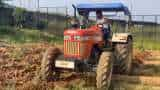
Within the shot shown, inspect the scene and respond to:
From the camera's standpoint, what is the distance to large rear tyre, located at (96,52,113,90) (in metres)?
13.3

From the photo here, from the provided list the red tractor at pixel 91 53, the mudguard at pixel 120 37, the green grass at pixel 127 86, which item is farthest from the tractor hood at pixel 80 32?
the green grass at pixel 127 86

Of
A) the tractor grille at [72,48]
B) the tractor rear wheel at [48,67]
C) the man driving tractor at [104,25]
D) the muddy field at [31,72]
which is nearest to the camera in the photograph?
the muddy field at [31,72]

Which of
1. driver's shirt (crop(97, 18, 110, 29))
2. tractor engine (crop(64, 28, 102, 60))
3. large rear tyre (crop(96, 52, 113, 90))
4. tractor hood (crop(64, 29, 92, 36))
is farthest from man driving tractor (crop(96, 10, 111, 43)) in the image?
large rear tyre (crop(96, 52, 113, 90))

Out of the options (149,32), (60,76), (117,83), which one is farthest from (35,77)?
(149,32)

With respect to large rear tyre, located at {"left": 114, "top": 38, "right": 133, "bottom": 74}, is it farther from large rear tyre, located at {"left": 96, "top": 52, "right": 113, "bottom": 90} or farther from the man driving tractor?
large rear tyre, located at {"left": 96, "top": 52, "right": 113, "bottom": 90}

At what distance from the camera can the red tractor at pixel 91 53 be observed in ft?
44.9

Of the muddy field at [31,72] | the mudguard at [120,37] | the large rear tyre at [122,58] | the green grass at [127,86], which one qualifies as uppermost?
the mudguard at [120,37]

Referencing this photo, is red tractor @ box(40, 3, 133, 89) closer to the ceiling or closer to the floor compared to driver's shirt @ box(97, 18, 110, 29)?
closer to the floor

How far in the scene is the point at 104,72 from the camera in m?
13.4

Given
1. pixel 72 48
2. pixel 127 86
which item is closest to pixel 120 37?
pixel 127 86

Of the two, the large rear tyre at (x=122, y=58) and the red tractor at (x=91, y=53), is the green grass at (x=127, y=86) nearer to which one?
the red tractor at (x=91, y=53)

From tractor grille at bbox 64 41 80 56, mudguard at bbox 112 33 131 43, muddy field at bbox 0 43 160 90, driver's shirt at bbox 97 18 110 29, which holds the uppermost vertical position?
driver's shirt at bbox 97 18 110 29

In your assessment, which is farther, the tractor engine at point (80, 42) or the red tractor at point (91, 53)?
the tractor engine at point (80, 42)

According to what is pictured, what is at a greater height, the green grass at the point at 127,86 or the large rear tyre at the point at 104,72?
the large rear tyre at the point at 104,72
